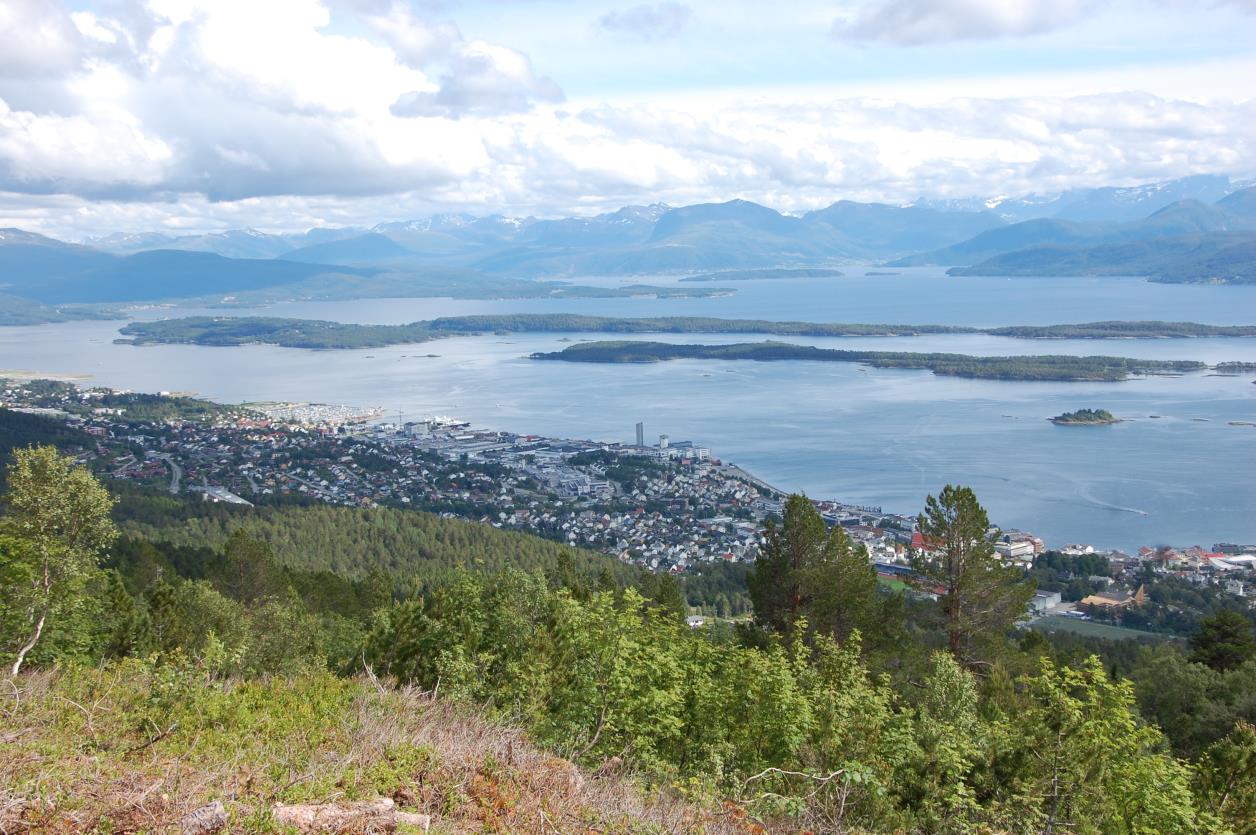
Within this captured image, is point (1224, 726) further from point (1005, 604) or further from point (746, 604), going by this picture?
point (746, 604)

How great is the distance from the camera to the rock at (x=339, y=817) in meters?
3.63

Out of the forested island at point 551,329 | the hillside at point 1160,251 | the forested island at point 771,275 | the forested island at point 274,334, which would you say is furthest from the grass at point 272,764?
the forested island at point 771,275

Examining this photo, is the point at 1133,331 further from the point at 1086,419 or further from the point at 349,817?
the point at 349,817

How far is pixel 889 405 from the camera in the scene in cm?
4675

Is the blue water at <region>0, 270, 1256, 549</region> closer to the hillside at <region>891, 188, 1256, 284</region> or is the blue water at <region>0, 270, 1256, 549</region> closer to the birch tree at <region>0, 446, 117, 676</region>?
the birch tree at <region>0, 446, 117, 676</region>

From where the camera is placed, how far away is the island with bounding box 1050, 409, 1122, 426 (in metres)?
40.8

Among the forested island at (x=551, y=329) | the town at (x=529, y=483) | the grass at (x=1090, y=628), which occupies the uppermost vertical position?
the forested island at (x=551, y=329)

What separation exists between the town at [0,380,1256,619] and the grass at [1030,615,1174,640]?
0.38m

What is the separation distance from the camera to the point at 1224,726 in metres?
9.56

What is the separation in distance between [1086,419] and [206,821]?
4294 cm

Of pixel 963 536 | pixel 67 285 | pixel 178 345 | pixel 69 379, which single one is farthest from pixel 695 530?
pixel 67 285

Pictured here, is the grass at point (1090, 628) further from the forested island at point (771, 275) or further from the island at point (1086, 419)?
the forested island at point (771, 275)

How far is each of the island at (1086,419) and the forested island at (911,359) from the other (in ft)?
42.7

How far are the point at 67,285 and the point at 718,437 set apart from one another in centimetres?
16774
